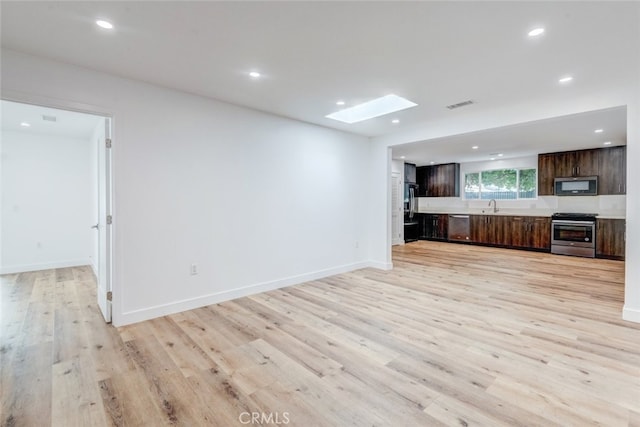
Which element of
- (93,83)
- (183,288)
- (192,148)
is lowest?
(183,288)

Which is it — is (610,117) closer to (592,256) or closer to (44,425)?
(592,256)

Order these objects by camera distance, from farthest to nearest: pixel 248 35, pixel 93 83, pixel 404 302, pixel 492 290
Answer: pixel 492 290 → pixel 404 302 → pixel 93 83 → pixel 248 35

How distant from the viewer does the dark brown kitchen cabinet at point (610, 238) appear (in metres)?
6.51

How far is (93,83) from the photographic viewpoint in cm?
296

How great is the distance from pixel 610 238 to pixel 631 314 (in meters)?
4.62

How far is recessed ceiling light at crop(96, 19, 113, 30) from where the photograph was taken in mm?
2154

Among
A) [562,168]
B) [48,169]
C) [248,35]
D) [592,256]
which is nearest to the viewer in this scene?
[248,35]

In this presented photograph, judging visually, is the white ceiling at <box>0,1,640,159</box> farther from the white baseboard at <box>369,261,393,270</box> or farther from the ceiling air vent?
the white baseboard at <box>369,261,393,270</box>

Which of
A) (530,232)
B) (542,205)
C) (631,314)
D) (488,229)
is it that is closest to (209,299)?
(631,314)

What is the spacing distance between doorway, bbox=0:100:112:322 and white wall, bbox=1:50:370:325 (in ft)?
6.98

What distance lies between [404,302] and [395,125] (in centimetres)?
277

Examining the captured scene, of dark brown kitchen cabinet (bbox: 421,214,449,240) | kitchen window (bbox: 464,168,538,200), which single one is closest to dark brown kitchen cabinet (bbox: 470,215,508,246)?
dark brown kitchen cabinet (bbox: 421,214,449,240)

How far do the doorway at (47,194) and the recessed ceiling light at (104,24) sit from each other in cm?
303

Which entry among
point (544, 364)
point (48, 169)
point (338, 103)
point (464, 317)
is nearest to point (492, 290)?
point (464, 317)
